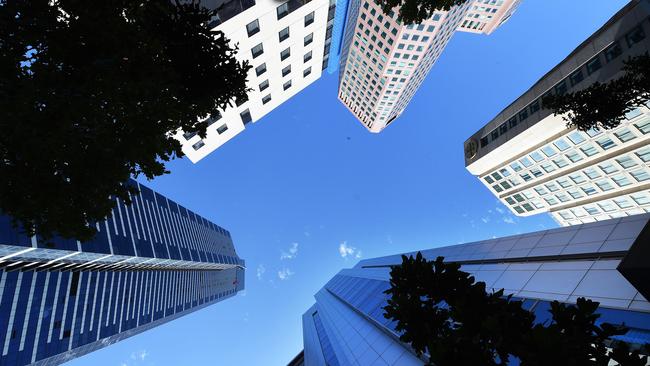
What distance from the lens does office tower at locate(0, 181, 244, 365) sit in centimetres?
5503

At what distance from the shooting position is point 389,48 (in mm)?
73562

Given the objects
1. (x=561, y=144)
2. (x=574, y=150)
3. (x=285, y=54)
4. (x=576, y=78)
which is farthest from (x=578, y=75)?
(x=285, y=54)

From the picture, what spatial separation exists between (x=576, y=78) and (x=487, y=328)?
3624 cm

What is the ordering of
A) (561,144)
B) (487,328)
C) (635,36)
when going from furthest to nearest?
(561,144) < (635,36) < (487,328)

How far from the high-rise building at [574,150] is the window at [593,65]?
10 centimetres

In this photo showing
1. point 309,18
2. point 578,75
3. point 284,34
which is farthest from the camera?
point 578,75

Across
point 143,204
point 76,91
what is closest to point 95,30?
point 76,91

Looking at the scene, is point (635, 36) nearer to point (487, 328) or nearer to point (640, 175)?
point (640, 175)

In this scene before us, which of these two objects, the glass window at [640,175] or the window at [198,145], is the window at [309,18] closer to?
the window at [198,145]

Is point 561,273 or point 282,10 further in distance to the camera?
point 282,10

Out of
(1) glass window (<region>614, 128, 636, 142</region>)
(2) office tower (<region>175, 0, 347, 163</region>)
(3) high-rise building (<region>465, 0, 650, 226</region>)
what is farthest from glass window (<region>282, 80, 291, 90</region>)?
(1) glass window (<region>614, 128, 636, 142</region>)

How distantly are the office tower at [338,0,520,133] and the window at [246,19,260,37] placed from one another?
166 feet

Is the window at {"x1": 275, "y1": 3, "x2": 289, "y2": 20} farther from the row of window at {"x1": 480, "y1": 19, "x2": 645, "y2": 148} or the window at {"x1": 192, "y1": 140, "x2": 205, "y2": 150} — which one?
the row of window at {"x1": 480, "y1": 19, "x2": 645, "y2": 148}

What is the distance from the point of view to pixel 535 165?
46.7 meters
